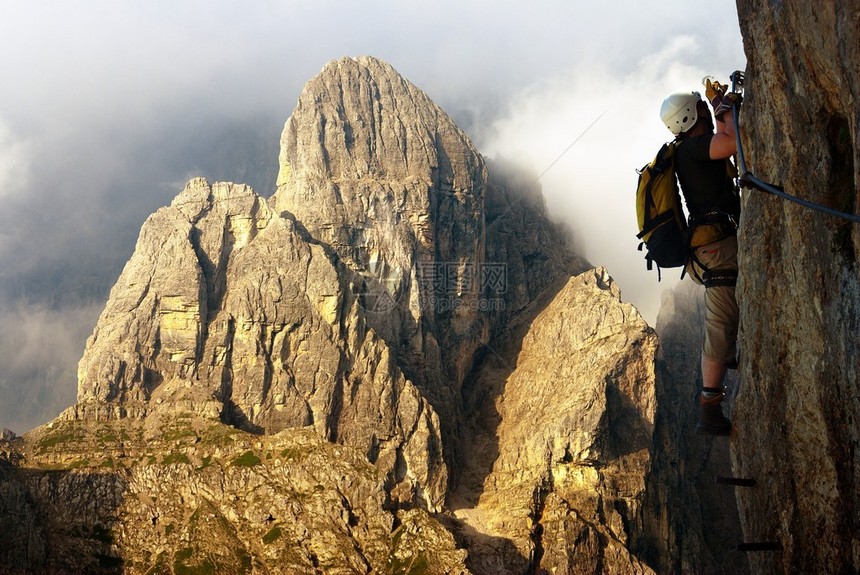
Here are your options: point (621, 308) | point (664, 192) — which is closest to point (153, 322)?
point (621, 308)

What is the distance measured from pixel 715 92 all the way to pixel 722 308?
12.6 feet

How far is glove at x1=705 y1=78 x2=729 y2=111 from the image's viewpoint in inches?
593

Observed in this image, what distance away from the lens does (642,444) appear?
15338 centimetres

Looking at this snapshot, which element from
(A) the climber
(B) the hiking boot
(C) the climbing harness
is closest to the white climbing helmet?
(A) the climber

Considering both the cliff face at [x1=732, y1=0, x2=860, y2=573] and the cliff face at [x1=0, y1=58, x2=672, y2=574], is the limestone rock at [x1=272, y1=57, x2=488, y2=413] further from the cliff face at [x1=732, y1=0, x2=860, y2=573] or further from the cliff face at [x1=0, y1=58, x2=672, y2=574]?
the cliff face at [x1=732, y1=0, x2=860, y2=573]

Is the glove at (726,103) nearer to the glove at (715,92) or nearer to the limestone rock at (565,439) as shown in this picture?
the glove at (715,92)

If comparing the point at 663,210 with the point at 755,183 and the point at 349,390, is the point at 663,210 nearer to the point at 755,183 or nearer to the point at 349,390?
the point at 755,183

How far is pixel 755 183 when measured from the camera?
12359 mm

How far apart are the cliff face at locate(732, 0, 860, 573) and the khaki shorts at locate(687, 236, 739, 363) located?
99 cm

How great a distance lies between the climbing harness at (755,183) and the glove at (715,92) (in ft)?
1.04

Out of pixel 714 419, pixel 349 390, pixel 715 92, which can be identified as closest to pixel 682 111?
pixel 715 92

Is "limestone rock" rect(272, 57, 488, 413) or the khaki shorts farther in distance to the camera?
"limestone rock" rect(272, 57, 488, 413)

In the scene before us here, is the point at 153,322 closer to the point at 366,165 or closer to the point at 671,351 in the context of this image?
the point at 366,165

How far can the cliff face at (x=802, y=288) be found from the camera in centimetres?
1062
